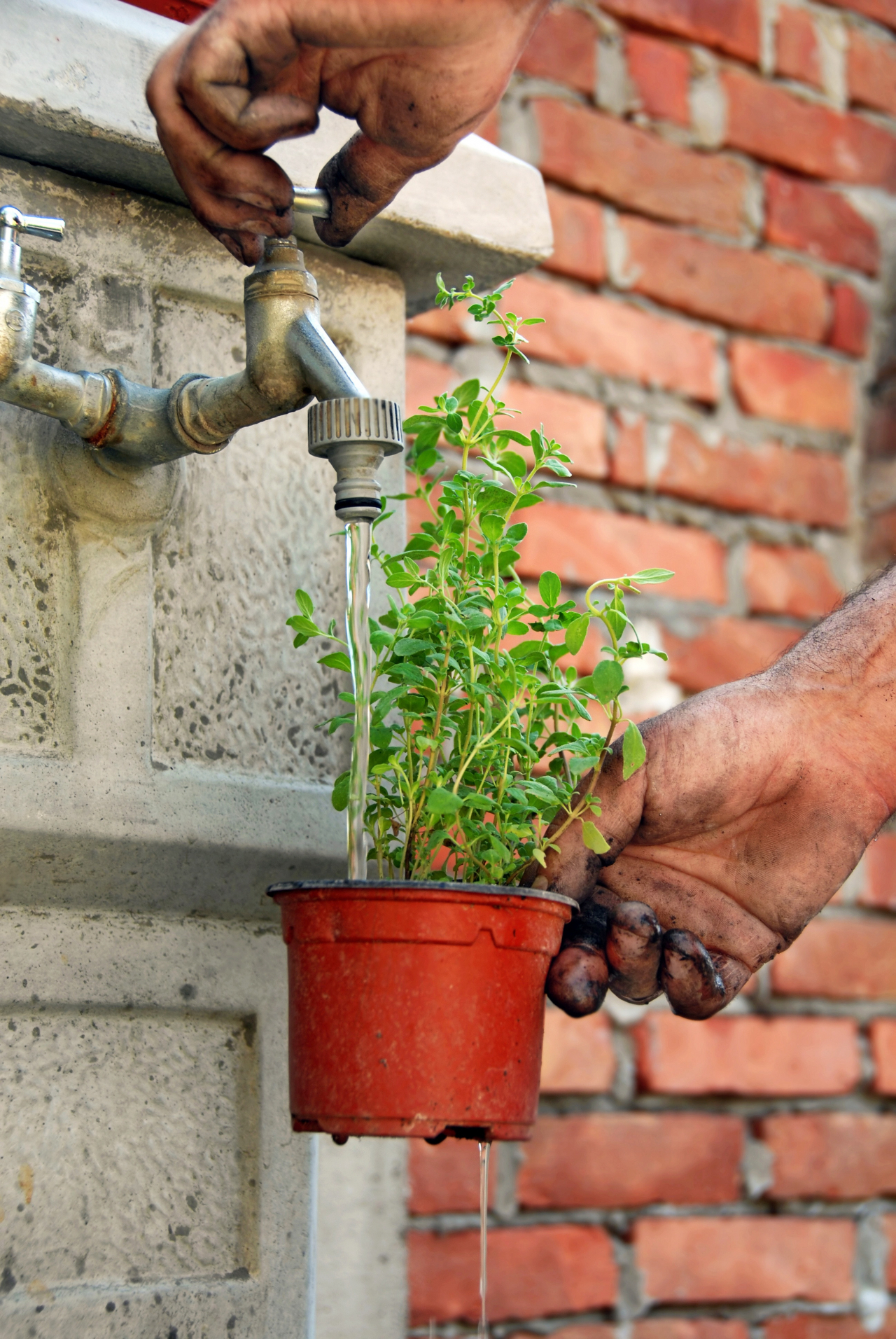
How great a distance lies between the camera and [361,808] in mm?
706

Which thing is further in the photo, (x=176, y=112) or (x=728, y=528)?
(x=728, y=528)

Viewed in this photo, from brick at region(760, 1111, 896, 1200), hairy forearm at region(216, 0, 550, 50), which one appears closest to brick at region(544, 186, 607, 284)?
hairy forearm at region(216, 0, 550, 50)

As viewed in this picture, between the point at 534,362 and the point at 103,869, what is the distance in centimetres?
82

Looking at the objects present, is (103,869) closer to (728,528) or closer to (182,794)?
(182,794)

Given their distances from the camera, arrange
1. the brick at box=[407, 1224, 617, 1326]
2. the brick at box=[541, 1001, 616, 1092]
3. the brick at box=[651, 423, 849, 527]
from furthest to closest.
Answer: the brick at box=[651, 423, 849, 527] < the brick at box=[541, 1001, 616, 1092] < the brick at box=[407, 1224, 617, 1326]

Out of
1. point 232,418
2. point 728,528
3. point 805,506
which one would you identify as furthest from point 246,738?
point 805,506

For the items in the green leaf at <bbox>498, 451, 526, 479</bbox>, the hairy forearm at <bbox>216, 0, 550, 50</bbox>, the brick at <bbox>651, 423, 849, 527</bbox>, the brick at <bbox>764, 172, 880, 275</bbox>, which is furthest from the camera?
the brick at <bbox>764, 172, 880, 275</bbox>

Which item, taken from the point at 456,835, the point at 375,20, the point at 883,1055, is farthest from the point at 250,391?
the point at 883,1055

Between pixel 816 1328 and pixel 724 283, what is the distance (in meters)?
1.12

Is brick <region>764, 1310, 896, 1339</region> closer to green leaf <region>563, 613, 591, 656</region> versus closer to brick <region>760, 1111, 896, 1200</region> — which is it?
brick <region>760, 1111, 896, 1200</region>

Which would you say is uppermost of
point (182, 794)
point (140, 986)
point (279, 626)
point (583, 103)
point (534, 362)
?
point (583, 103)

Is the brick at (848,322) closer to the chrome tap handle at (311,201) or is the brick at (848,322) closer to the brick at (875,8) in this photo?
the brick at (875,8)

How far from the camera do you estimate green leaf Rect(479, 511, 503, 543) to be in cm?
77

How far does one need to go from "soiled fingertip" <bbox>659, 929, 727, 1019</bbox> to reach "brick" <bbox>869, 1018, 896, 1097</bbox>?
81 centimetres
